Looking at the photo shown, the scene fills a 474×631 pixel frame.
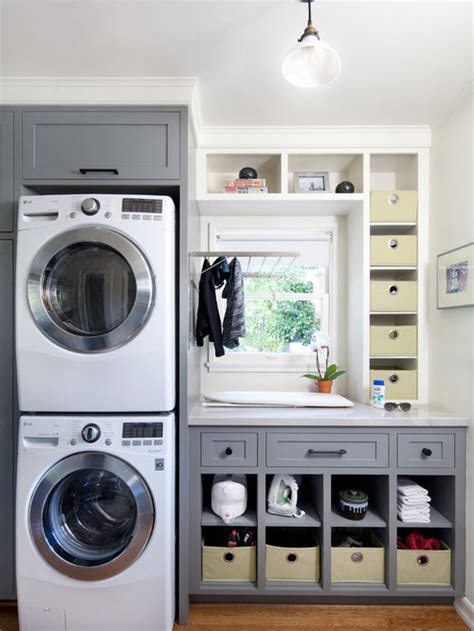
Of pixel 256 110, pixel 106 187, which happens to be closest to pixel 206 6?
pixel 256 110

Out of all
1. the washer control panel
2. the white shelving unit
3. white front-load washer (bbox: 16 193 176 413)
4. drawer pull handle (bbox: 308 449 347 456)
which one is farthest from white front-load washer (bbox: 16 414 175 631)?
the white shelving unit

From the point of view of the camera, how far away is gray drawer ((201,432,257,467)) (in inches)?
69.6

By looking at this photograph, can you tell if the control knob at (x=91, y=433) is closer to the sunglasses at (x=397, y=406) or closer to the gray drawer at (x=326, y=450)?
the gray drawer at (x=326, y=450)

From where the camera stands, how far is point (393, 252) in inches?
88.3

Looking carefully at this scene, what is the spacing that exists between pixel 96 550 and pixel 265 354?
1.44 meters

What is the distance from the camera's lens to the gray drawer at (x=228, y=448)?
5.80 feet

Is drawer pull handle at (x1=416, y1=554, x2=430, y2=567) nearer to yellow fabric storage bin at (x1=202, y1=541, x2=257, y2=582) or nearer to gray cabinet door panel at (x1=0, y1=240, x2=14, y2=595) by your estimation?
yellow fabric storage bin at (x1=202, y1=541, x2=257, y2=582)

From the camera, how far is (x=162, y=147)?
67.5 inches

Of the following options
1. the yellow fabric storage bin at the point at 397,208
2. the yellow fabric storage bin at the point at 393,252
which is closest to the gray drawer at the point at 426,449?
the yellow fabric storage bin at the point at 393,252

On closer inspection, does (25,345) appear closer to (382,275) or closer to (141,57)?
(141,57)

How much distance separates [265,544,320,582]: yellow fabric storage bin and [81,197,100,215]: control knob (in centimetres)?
186

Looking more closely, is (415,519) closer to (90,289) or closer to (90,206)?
(90,289)

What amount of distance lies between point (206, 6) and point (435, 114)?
1.45 m

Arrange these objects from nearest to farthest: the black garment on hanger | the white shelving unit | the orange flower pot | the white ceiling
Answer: the white ceiling → the black garment on hanger → the white shelving unit → the orange flower pot
